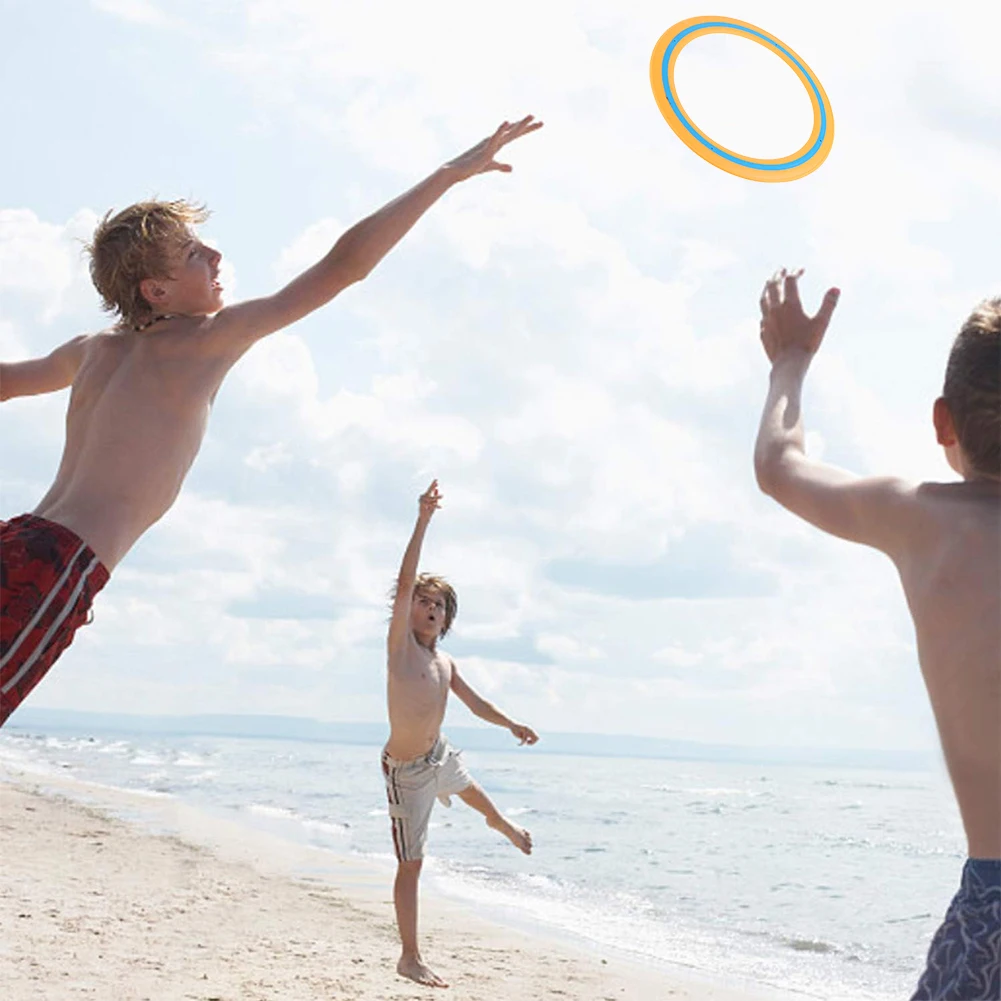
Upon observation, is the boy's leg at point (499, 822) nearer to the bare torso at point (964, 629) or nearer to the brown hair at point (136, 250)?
the brown hair at point (136, 250)

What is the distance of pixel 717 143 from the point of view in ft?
13.9

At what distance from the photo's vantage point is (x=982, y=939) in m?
2.14

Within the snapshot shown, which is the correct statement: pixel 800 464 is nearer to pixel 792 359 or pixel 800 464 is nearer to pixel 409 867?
pixel 792 359

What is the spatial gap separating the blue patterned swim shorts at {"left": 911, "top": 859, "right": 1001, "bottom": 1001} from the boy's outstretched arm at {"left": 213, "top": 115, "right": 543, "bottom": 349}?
1.91 meters

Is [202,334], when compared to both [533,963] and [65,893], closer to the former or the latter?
[533,963]

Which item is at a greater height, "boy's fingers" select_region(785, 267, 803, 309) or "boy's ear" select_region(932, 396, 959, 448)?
"boy's fingers" select_region(785, 267, 803, 309)

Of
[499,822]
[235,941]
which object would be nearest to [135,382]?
[499,822]

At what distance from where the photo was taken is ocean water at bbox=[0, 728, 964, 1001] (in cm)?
1031

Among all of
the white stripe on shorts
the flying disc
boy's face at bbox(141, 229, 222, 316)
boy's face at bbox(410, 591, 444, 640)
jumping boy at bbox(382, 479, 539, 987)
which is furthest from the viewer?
boy's face at bbox(410, 591, 444, 640)

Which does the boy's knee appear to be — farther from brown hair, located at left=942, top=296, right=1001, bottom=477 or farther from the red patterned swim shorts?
brown hair, located at left=942, top=296, right=1001, bottom=477

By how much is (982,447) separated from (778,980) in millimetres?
7637

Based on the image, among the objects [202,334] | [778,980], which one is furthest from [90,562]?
[778,980]

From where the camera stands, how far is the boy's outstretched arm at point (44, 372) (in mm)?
3680

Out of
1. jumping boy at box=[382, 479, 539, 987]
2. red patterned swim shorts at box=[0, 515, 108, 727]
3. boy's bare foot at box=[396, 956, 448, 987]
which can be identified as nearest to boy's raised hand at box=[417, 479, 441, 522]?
jumping boy at box=[382, 479, 539, 987]
